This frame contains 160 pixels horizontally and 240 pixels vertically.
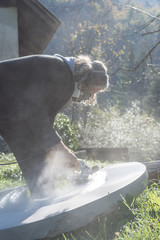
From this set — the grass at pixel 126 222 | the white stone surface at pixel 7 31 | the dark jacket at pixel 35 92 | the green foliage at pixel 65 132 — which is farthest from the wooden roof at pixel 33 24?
the grass at pixel 126 222

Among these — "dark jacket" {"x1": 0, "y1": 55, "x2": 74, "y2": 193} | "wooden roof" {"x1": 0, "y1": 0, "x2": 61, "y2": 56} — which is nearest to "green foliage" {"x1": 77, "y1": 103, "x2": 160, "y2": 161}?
"wooden roof" {"x1": 0, "y1": 0, "x2": 61, "y2": 56}

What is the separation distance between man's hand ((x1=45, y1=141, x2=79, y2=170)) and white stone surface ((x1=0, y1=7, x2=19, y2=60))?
5216 millimetres

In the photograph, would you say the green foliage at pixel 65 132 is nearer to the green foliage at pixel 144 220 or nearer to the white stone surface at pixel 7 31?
the white stone surface at pixel 7 31

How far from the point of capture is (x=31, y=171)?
8.95 ft

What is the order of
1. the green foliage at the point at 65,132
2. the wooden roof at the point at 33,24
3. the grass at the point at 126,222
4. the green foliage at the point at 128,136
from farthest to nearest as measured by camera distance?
the green foliage at the point at 128,136, the green foliage at the point at 65,132, the wooden roof at the point at 33,24, the grass at the point at 126,222

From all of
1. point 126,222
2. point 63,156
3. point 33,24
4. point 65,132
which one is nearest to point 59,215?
point 126,222

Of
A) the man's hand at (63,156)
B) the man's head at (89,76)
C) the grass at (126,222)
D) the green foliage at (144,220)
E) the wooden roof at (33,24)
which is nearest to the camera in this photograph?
the green foliage at (144,220)

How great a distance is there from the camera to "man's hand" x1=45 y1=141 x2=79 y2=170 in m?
2.49

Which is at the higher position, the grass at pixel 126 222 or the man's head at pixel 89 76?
the man's head at pixel 89 76

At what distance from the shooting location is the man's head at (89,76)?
106 inches

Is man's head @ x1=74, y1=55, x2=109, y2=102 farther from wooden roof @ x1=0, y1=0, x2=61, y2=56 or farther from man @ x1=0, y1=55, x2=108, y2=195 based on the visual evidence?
wooden roof @ x1=0, y1=0, x2=61, y2=56

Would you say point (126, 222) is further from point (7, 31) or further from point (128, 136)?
point (128, 136)

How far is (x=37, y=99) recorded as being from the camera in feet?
8.34

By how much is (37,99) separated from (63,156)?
0.60m
